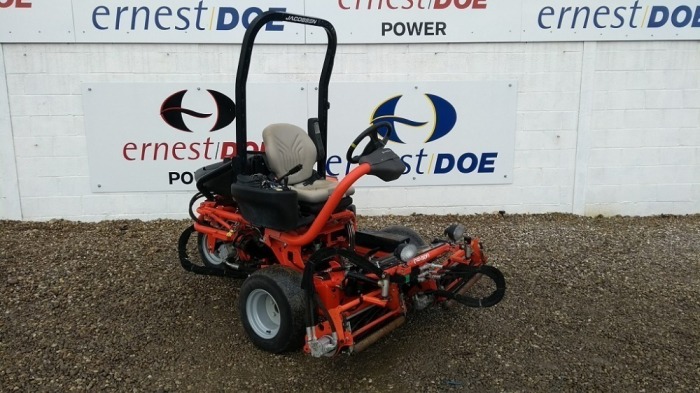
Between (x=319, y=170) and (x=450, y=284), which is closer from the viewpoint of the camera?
(x=450, y=284)

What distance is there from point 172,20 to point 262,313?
3389 millimetres

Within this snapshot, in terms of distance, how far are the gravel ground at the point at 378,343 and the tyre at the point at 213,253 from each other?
0.52 feet

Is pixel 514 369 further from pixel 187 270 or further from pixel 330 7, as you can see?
pixel 330 7

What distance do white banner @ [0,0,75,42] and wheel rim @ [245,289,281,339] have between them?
3.69 metres

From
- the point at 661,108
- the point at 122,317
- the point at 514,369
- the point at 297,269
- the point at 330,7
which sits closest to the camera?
the point at 514,369

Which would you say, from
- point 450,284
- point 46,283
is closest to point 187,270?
point 46,283

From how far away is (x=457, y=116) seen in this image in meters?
5.57

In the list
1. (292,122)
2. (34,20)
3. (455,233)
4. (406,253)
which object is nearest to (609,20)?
(292,122)

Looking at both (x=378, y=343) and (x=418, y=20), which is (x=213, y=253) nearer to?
(x=378, y=343)

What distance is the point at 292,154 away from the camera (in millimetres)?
3580

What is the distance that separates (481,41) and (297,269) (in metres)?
3.50

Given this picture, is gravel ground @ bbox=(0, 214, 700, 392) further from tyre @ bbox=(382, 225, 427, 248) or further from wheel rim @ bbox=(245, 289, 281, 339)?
tyre @ bbox=(382, 225, 427, 248)

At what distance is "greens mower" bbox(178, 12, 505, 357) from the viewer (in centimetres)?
271

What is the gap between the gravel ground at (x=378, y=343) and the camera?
2.77 m
